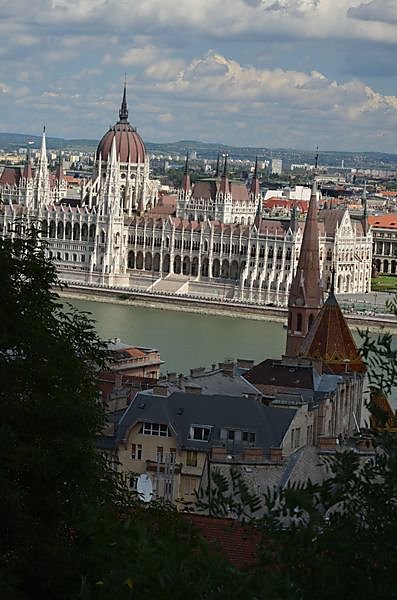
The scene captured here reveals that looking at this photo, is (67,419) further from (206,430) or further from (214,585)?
(206,430)

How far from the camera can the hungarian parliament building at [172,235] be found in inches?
2287

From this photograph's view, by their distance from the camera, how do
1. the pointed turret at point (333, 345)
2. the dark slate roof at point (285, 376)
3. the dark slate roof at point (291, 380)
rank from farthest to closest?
the pointed turret at point (333, 345) < the dark slate roof at point (285, 376) < the dark slate roof at point (291, 380)

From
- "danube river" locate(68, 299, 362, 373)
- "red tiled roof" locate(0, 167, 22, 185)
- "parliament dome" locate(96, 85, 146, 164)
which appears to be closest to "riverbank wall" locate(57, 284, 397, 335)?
"danube river" locate(68, 299, 362, 373)

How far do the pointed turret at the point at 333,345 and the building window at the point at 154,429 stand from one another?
531 centimetres

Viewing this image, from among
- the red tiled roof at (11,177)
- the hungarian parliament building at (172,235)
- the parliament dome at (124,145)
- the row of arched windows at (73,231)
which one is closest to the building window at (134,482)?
the hungarian parliament building at (172,235)

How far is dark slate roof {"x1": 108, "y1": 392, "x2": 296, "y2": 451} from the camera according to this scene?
15.2 metres

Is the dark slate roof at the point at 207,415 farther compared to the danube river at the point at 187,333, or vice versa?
the danube river at the point at 187,333

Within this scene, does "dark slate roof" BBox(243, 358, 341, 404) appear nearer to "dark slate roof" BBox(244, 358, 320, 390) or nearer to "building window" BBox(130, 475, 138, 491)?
"dark slate roof" BBox(244, 358, 320, 390)

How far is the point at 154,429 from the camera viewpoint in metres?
15.3

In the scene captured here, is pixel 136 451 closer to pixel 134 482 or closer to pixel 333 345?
pixel 134 482

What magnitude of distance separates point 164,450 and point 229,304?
3864 cm

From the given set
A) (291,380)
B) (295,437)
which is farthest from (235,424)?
(291,380)

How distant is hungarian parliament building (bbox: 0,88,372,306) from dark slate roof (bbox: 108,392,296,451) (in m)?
39.5

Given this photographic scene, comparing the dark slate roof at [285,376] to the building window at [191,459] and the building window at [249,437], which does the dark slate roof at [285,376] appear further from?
Answer: the building window at [191,459]
